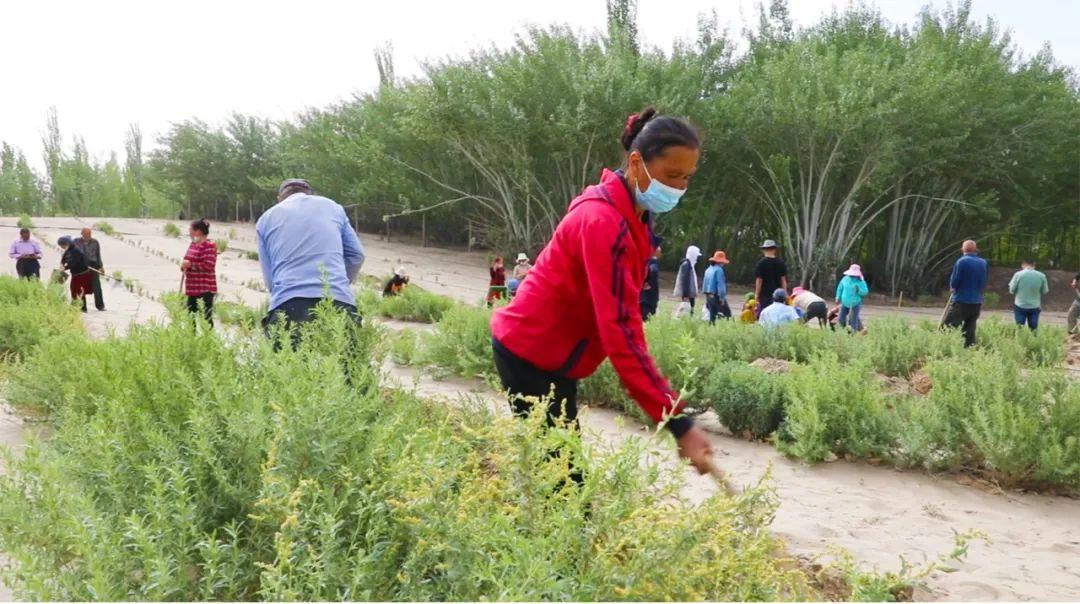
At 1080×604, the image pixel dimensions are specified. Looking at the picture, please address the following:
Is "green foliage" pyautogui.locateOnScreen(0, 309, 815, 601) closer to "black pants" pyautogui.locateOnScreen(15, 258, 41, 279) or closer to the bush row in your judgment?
the bush row

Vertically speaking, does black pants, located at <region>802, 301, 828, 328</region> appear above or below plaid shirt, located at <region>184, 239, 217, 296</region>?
below

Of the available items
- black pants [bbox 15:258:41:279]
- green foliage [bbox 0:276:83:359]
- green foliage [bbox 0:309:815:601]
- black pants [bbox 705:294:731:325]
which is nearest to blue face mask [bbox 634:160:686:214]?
green foliage [bbox 0:309:815:601]

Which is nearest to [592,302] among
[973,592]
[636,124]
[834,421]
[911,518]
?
[636,124]

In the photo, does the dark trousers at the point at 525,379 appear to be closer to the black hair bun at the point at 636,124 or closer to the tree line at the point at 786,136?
the black hair bun at the point at 636,124

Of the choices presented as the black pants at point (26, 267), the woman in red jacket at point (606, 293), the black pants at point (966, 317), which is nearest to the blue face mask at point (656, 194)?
the woman in red jacket at point (606, 293)

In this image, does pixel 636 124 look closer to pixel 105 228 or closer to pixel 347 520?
pixel 347 520

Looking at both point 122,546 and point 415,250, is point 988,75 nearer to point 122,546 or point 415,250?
point 415,250

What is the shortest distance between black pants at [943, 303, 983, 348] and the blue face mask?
30.8 feet

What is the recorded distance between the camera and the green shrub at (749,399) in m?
5.57

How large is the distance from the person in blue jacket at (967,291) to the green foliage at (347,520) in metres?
9.40

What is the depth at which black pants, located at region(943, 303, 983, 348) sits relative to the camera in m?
10.4

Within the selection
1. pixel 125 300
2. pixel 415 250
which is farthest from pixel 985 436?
pixel 415 250

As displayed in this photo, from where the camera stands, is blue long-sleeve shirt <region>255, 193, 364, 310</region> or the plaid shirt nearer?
blue long-sleeve shirt <region>255, 193, 364, 310</region>

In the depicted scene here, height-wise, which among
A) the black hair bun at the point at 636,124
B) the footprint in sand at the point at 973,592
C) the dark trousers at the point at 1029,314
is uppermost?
the black hair bun at the point at 636,124
